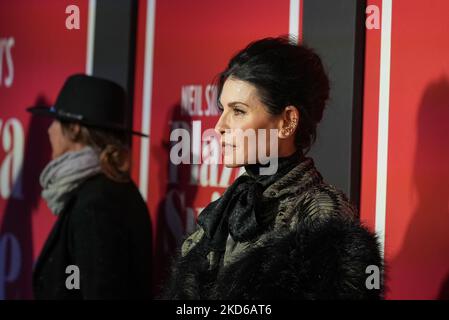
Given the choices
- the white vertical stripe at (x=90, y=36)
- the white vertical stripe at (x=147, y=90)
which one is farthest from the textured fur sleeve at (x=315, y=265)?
the white vertical stripe at (x=90, y=36)

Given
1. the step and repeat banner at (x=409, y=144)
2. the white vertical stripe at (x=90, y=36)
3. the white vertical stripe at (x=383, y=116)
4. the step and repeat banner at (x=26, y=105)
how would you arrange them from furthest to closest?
the step and repeat banner at (x=26, y=105) < the white vertical stripe at (x=90, y=36) < the white vertical stripe at (x=383, y=116) < the step and repeat banner at (x=409, y=144)

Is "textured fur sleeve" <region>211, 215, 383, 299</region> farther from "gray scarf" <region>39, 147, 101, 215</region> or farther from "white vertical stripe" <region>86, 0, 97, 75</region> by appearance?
A: "white vertical stripe" <region>86, 0, 97, 75</region>

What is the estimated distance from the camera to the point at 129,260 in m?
2.74

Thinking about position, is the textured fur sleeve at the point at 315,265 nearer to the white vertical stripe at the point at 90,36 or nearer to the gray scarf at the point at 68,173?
the gray scarf at the point at 68,173

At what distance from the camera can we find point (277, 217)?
1.91m

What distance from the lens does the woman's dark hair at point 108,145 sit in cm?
288

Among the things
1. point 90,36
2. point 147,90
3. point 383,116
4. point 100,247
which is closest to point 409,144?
point 383,116

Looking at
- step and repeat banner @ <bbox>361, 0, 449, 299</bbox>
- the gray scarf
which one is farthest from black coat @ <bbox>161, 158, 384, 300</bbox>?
the gray scarf

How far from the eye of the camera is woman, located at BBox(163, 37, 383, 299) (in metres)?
1.76

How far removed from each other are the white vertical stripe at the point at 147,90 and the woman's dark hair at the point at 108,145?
0.50 m

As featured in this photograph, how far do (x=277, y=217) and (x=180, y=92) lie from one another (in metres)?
1.53

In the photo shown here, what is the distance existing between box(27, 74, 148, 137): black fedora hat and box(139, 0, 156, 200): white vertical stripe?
330 millimetres

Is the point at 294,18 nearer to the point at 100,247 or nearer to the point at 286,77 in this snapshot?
the point at 286,77

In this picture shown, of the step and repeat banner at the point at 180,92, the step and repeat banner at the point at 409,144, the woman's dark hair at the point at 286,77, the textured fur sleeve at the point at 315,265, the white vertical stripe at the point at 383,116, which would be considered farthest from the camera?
the step and repeat banner at the point at 180,92
